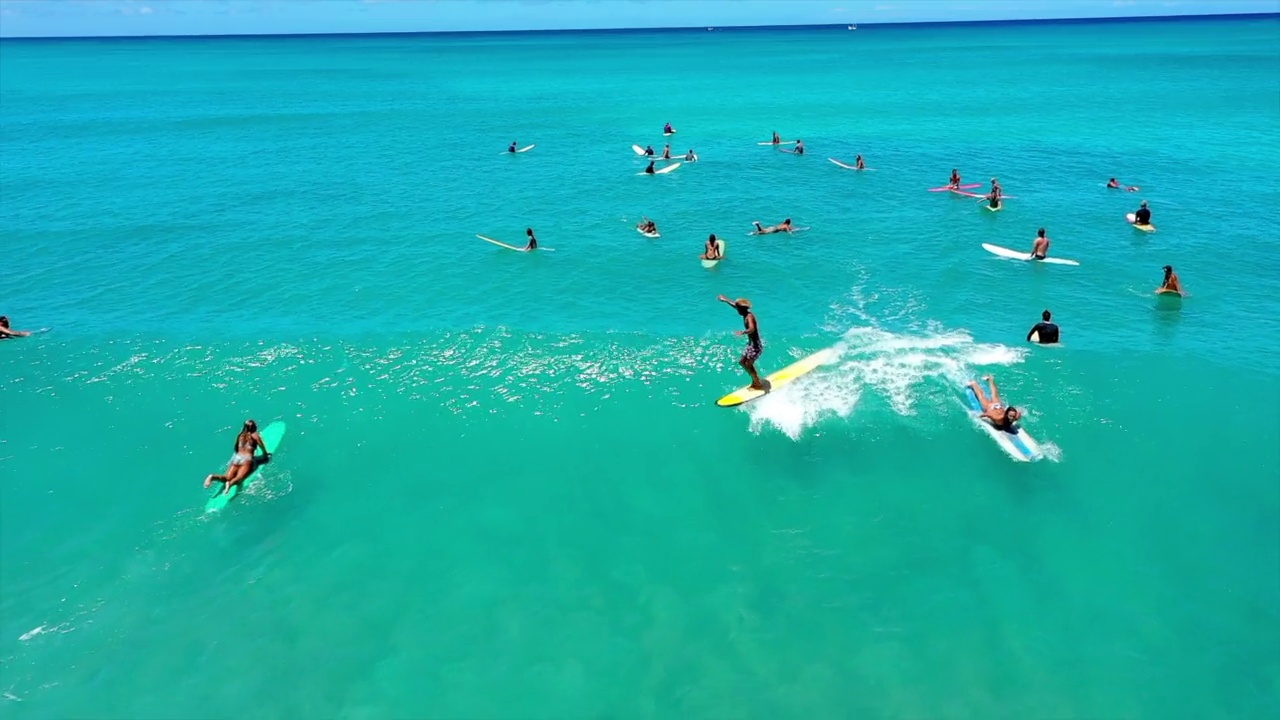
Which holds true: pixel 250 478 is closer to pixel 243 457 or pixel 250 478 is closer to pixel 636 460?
pixel 243 457

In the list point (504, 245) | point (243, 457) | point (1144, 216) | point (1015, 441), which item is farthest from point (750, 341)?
point (1144, 216)

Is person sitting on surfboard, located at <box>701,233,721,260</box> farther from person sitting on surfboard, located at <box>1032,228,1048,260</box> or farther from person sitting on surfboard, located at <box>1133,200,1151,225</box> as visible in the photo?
person sitting on surfboard, located at <box>1133,200,1151,225</box>

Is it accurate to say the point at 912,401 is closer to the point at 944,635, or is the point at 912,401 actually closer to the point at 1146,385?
the point at 1146,385

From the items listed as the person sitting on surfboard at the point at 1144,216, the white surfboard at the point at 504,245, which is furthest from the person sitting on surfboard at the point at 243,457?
the person sitting on surfboard at the point at 1144,216

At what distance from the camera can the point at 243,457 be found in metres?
19.5

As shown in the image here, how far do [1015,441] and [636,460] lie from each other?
34.3ft

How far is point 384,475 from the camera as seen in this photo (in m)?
20.3

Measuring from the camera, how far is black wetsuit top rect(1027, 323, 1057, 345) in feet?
83.6

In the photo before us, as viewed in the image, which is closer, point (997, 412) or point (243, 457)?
point (243, 457)

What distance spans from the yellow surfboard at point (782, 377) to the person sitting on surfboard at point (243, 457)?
13125mm

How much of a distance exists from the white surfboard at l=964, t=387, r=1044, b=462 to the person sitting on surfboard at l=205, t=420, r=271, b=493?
792 inches

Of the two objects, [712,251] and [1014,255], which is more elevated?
[712,251]

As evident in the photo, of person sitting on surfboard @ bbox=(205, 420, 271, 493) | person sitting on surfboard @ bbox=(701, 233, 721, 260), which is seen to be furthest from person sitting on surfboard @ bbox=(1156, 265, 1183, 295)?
person sitting on surfboard @ bbox=(205, 420, 271, 493)

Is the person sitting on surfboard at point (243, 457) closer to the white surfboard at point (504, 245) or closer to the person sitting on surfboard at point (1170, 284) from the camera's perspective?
the white surfboard at point (504, 245)
